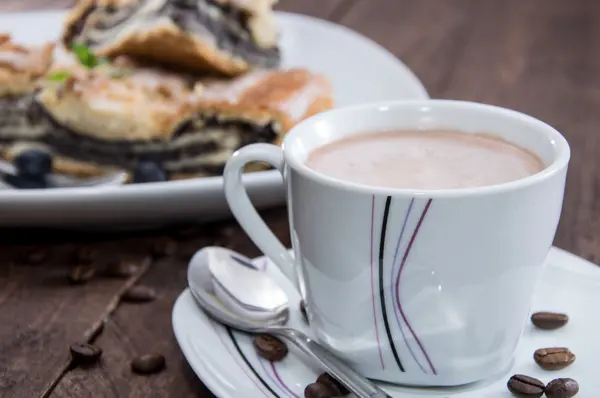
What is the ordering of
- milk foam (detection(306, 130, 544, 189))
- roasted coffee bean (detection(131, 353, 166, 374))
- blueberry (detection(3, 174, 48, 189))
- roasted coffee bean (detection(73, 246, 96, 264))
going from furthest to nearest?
blueberry (detection(3, 174, 48, 189)), roasted coffee bean (detection(73, 246, 96, 264)), roasted coffee bean (detection(131, 353, 166, 374)), milk foam (detection(306, 130, 544, 189))

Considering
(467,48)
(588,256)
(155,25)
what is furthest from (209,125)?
(467,48)

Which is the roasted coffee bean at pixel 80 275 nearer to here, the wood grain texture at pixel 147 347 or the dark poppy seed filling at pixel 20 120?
the wood grain texture at pixel 147 347

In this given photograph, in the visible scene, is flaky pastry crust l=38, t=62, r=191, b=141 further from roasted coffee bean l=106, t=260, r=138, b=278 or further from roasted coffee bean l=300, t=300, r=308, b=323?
roasted coffee bean l=300, t=300, r=308, b=323

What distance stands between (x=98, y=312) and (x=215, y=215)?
1.00 feet

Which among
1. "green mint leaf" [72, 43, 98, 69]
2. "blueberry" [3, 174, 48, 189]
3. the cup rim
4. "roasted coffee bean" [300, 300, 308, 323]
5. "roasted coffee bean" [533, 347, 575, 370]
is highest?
the cup rim

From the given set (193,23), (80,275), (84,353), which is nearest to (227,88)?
(193,23)

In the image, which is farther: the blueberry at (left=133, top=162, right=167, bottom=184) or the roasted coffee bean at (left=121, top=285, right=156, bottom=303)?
the blueberry at (left=133, top=162, right=167, bottom=184)

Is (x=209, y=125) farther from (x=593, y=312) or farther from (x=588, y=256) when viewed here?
(x=593, y=312)

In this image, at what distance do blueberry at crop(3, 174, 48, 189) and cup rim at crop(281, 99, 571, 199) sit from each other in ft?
2.43

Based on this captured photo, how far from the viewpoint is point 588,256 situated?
4.28ft

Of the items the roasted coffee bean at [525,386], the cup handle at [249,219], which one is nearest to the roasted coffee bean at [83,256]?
the cup handle at [249,219]

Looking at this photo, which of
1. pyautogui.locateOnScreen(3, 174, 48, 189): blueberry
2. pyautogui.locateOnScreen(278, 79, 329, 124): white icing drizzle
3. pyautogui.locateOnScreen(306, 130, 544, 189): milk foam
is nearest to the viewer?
pyautogui.locateOnScreen(306, 130, 544, 189): milk foam

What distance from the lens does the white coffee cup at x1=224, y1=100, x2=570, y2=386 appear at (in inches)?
32.4

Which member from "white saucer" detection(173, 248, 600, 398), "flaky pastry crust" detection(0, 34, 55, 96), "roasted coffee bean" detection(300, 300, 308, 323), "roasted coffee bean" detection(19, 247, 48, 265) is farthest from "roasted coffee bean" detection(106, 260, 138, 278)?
"flaky pastry crust" detection(0, 34, 55, 96)
